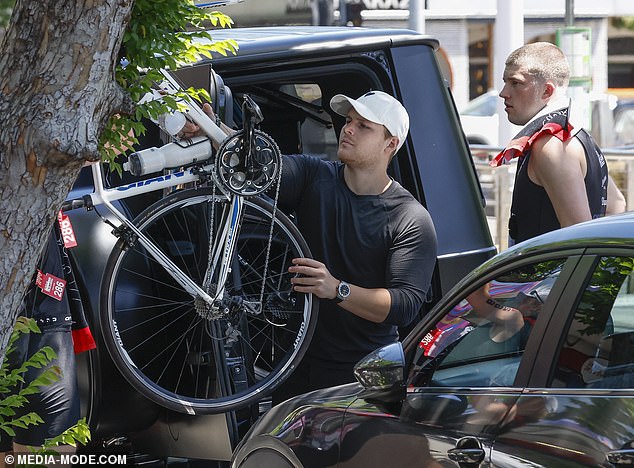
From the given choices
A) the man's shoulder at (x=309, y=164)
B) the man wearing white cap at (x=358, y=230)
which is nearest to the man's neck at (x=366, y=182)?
the man wearing white cap at (x=358, y=230)

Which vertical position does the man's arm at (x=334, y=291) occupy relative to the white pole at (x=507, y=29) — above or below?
below

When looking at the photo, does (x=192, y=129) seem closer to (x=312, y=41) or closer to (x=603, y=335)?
(x=312, y=41)

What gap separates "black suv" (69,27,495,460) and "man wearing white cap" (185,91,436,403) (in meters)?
0.44

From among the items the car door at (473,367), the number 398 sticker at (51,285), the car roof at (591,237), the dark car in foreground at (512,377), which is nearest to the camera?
the dark car in foreground at (512,377)

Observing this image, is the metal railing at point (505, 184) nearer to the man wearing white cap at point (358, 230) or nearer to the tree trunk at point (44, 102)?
the man wearing white cap at point (358, 230)

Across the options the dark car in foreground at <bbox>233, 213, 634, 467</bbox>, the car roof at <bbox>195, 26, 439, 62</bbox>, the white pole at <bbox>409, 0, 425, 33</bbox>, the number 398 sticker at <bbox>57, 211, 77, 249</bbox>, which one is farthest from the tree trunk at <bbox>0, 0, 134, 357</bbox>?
the white pole at <bbox>409, 0, 425, 33</bbox>

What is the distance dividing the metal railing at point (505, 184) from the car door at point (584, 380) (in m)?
8.32

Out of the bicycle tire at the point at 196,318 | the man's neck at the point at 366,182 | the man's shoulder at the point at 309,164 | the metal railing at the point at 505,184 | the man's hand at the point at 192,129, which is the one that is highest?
the man's hand at the point at 192,129

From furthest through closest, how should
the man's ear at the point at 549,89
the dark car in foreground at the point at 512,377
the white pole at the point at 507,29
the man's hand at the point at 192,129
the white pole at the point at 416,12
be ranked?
the white pole at the point at 416,12
the white pole at the point at 507,29
the man's ear at the point at 549,89
the man's hand at the point at 192,129
the dark car in foreground at the point at 512,377

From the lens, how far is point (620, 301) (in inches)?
128

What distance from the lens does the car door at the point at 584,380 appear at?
306 cm

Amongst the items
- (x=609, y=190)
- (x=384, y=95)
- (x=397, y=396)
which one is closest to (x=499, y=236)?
(x=609, y=190)

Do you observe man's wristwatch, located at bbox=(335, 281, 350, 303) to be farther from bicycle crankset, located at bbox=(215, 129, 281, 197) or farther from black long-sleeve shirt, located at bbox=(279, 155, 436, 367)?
bicycle crankset, located at bbox=(215, 129, 281, 197)

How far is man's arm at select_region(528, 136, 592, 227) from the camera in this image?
538 cm
